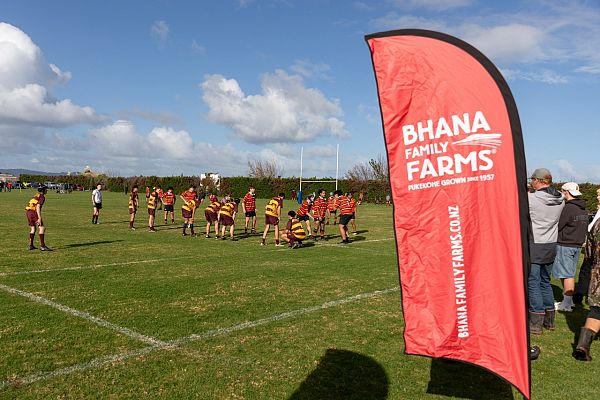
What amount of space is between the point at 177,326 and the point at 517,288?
464cm

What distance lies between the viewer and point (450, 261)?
10.4 feet

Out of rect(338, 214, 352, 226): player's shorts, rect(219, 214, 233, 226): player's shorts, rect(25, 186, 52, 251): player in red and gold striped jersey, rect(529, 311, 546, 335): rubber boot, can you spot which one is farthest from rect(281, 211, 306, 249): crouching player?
rect(529, 311, 546, 335): rubber boot

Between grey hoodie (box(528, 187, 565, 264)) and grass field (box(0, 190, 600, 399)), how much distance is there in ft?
3.91

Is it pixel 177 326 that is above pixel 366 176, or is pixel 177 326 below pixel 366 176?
below

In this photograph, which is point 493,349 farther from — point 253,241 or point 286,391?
point 253,241

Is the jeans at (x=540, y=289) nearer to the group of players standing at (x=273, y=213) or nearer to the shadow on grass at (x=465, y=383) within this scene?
the shadow on grass at (x=465, y=383)

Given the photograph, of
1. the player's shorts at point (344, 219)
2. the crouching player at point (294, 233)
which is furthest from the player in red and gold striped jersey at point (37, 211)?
the player's shorts at point (344, 219)

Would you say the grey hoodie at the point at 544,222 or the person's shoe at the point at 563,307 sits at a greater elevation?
the grey hoodie at the point at 544,222

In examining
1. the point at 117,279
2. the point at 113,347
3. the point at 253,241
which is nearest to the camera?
the point at 113,347

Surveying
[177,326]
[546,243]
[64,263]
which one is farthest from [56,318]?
[546,243]

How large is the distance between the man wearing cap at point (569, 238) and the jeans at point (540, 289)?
132cm

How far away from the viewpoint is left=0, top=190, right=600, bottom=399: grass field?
13.9ft

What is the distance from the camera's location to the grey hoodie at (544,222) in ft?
19.3

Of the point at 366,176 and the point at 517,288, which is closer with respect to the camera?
the point at 517,288
